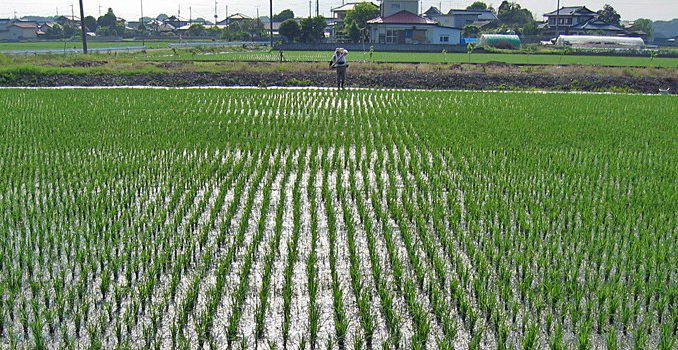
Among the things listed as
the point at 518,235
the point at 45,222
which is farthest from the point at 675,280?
the point at 45,222

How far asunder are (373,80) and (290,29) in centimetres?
3046

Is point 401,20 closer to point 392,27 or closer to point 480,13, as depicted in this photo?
point 392,27

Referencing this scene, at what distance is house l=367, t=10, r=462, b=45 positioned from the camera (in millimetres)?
56481

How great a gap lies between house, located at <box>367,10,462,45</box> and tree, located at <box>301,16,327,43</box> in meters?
5.75

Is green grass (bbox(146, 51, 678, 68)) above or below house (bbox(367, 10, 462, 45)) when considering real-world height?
below

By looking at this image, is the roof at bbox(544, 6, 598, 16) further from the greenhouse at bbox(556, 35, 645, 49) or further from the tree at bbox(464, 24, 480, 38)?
the greenhouse at bbox(556, 35, 645, 49)

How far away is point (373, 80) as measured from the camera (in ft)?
73.5

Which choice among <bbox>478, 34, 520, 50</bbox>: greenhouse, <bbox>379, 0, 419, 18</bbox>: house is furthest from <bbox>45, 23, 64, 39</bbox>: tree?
<bbox>478, 34, 520, 50</bbox>: greenhouse

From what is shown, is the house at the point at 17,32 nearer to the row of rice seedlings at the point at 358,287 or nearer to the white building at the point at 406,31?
the white building at the point at 406,31

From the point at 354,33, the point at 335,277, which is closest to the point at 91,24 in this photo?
the point at 354,33

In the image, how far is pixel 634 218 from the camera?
6473mm

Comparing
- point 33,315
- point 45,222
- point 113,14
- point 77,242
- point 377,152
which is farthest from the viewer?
point 113,14

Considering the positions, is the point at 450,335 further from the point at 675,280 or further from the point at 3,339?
the point at 3,339

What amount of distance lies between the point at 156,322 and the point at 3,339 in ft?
2.82
